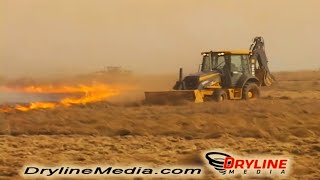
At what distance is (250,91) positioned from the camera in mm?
23750

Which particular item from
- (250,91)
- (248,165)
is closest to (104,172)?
(248,165)

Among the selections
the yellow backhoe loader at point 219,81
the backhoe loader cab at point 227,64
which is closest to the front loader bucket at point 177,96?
the yellow backhoe loader at point 219,81

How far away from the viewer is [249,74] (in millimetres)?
23203

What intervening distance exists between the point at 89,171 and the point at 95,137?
3.84 meters

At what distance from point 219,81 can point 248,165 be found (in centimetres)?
1428

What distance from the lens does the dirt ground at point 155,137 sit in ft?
29.9

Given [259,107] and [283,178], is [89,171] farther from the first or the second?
[259,107]

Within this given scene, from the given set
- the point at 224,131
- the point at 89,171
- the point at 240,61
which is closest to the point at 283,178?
the point at 89,171

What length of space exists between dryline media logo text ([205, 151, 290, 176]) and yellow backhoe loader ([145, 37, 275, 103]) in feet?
39.7

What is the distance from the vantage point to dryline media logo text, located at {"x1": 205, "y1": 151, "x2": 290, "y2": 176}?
794 cm

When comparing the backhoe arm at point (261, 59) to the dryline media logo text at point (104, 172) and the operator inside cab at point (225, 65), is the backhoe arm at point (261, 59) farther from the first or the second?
the dryline media logo text at point (104, 172)

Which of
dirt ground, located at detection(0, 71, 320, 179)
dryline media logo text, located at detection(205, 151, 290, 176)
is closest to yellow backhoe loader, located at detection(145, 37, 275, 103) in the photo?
dirt ground, located at detection(0, 71, 320, 179)

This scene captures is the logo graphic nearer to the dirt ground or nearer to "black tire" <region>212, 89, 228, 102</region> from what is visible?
the dirt ground

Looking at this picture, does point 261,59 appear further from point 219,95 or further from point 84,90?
point 84,90
